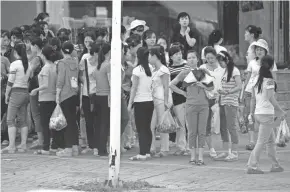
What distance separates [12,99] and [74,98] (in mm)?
1196

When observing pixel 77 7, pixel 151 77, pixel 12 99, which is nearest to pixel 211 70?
pixel 151 77

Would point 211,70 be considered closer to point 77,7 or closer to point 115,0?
point 115,0

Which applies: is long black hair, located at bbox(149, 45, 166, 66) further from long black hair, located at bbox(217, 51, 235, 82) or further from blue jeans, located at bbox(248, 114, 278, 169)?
blue jeans, located at bbox(248, 114, 278, 169)

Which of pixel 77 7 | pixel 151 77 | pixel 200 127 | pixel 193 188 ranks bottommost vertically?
pixel 193 188

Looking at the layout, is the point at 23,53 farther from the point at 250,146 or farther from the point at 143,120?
the point at 250,146

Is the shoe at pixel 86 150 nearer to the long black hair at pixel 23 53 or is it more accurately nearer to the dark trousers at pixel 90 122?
the dark trousers at pixel 90 122

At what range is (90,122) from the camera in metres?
12.1

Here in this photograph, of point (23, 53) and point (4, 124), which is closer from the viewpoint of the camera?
point (23, 53)

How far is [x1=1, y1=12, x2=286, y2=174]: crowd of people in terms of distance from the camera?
10766 mm

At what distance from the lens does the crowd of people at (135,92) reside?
10.8m

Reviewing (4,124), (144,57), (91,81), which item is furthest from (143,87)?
(4,124)

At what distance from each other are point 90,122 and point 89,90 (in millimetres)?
604

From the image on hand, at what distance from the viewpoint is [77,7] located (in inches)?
663

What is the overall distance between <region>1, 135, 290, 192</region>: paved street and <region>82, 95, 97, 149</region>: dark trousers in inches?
18.0
